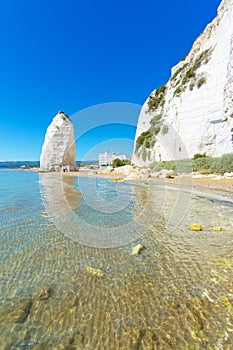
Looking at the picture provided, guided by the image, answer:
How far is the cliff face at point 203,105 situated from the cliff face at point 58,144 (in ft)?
68.9

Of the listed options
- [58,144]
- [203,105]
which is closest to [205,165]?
[203,105]

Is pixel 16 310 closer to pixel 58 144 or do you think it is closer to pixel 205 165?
pixel 205 165

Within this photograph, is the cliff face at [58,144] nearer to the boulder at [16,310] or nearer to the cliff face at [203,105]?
the cliff face at [203,105]

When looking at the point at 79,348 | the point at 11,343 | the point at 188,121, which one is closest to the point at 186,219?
the point at 79,348

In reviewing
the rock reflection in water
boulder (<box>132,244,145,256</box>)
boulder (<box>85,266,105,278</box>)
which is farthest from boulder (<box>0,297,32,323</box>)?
boulder (<box>132,244,145,256</box>)

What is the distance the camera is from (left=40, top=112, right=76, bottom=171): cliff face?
132ft

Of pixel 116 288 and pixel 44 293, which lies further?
pixel 116 288

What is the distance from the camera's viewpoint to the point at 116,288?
2.30 metres

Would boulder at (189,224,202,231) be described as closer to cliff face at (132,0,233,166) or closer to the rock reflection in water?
the rock reflection in water

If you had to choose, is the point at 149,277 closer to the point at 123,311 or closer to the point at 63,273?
the point at 123,311

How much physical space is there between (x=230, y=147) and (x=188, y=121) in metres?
7.89

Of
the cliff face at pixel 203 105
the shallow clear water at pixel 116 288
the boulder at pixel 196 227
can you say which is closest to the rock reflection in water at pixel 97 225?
the shallow clear water at pixel 116 288

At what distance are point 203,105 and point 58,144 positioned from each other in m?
32.1

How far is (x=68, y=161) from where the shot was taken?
142 ft
